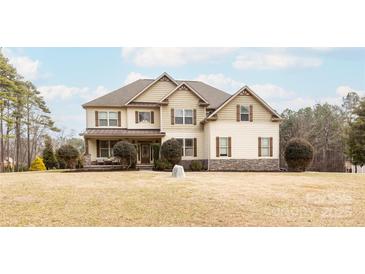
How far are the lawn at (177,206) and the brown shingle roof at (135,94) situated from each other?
7329mm

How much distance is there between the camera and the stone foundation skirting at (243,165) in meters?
12.8

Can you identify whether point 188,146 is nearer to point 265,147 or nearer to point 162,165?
point 162,165

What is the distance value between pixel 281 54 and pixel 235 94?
17.9 ft

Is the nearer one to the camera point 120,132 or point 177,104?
point 120,132

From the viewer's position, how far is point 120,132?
44.3ft

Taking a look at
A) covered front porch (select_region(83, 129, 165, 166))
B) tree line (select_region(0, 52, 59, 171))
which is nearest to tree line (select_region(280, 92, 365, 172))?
covered front porch (select_region(83, 129, 165, 166))

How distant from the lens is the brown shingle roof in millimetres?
13969

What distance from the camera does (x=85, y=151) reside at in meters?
13.6

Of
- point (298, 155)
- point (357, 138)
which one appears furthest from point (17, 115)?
point (357, 138)

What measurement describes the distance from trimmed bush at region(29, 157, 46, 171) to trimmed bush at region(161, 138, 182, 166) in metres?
5.55

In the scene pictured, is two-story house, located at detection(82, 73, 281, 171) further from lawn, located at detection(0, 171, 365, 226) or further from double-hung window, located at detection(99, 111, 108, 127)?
lawn, located at detection(0, 171, 365, 226)

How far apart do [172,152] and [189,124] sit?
6.88 ft
